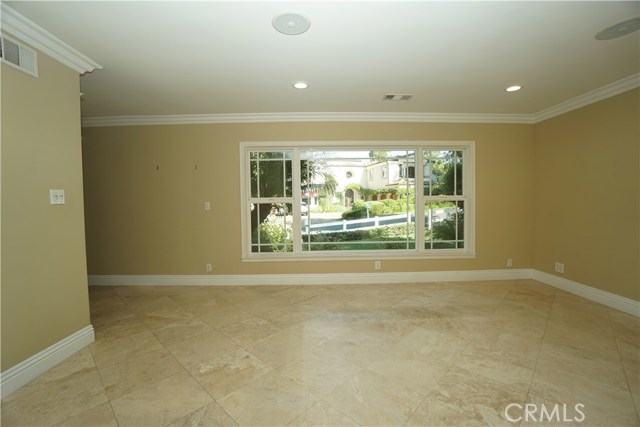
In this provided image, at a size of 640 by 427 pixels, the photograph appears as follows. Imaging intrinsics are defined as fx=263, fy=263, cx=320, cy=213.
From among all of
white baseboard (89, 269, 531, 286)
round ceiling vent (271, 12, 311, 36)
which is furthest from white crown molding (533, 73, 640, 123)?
round ceiling vent (271, 12, 311, 36)

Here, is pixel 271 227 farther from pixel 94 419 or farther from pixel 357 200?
pixel 94 419

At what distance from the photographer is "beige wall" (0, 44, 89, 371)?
6.00ft

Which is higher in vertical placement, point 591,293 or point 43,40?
point 43,40

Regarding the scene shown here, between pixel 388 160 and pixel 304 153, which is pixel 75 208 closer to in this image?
pixel 304 153

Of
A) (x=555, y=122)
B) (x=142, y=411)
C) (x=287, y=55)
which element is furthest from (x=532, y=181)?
(x=142, y=411)

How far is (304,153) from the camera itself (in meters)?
4.07

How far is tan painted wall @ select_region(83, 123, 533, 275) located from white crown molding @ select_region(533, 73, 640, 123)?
1.00ft

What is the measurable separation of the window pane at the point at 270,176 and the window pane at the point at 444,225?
230 centimetres

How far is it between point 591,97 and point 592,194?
1.19 meters

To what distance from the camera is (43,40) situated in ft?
6.56

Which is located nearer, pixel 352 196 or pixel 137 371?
pixel 137 371

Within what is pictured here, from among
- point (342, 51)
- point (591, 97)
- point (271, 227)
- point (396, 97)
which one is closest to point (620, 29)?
point (591, 97)

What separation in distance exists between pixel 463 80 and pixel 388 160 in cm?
154

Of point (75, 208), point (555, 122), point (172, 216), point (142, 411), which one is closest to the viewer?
point (142, 411)
